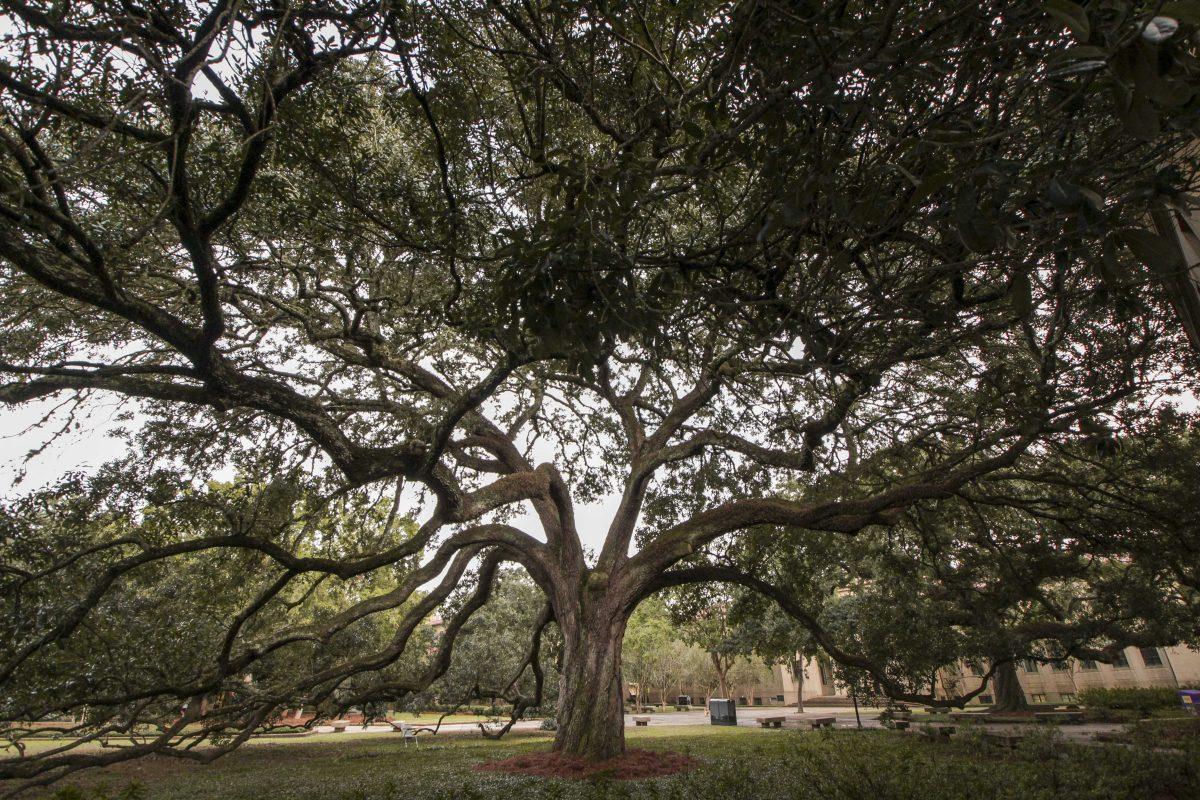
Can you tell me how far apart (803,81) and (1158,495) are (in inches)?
307

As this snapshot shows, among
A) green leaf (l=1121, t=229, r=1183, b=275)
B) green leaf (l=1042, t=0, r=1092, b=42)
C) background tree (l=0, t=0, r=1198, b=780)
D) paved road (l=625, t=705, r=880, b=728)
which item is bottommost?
paved road (l=625, t=705, r=880, b=728)

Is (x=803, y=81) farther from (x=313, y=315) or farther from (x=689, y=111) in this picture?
(x=313, y=315)

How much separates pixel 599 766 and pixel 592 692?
3.04 ft

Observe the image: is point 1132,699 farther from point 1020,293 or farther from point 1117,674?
point 1020,293

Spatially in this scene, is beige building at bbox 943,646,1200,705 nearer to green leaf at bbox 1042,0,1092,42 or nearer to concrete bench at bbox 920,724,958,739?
concrete bench at bbox 920,724,958,739

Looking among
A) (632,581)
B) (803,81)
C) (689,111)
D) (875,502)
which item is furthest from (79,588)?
(875,502)

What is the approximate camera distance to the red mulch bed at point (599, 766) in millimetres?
7566

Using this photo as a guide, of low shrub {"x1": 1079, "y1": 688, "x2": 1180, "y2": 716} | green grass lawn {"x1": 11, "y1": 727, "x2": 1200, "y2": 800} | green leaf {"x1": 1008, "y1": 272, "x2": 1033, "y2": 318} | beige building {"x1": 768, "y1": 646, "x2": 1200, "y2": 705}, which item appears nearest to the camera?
green leaf {"x1": 1008, "y1": 272, "x2": 1033, "y2": 318}

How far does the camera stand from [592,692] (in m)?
8.41

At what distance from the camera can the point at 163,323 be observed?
433 cm

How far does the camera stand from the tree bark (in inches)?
322

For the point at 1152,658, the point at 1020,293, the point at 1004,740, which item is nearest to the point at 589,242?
the point at 1020,293

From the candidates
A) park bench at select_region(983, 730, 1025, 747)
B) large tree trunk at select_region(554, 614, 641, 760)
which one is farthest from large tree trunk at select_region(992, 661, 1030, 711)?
large tree trunk at select_region(554, 614, 641, 760)

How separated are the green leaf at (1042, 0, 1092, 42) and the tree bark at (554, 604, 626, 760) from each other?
858cm
